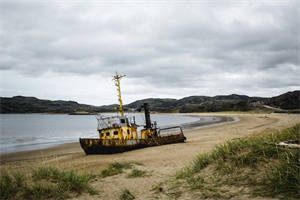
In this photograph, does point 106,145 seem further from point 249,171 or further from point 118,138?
point 249,171

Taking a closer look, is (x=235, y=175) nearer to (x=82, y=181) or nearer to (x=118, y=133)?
(x=82, y=181)

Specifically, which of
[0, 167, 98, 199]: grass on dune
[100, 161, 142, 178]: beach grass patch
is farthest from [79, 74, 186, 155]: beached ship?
[0, 167, 98, 199]: grass on dune

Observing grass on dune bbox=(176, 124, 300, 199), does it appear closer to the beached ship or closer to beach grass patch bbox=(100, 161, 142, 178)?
beach grass patch bbox=(100, 161, 142, 178)

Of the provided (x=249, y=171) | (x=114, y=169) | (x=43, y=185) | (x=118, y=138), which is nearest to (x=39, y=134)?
(x=118, y=138)

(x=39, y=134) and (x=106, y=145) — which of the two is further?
(x=39, y=134)

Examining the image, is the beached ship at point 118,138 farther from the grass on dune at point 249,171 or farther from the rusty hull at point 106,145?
the grass on dune at point 249,171

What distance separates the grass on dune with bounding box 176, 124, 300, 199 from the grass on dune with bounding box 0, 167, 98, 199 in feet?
10.5

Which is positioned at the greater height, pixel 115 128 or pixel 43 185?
pixel 115 128

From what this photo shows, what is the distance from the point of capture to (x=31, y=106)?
15675 centimetres

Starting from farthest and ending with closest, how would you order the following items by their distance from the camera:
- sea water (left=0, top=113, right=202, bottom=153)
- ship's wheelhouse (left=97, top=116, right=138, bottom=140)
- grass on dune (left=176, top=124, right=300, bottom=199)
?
sea water (left=0, top=113, right=202, bottom=153) → ship's wheelhouse (left=97, top=116, right=138, bottom=140) → grass on dune (left=176, top=124, right=300, bottom=199)

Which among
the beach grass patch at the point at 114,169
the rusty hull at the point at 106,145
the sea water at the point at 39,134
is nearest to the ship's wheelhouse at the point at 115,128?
the rusty hull at the point at 106,145

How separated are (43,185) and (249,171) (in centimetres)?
564

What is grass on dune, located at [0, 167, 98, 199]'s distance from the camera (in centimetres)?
522

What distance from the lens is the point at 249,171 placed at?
511cm
